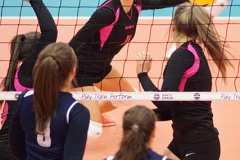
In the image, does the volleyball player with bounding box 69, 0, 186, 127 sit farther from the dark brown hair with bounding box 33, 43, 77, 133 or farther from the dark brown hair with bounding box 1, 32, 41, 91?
the dark brown hair with bounding box 33, 43, 77, 133

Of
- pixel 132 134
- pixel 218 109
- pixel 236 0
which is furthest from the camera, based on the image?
pixel 236 0

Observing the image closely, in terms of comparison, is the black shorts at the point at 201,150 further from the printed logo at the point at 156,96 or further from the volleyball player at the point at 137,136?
the volleyball player at the point at 137,136

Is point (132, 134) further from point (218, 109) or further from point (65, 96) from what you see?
point (218, 109)

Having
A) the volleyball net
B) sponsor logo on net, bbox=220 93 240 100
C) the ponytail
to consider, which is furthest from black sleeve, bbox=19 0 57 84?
the volleyball net

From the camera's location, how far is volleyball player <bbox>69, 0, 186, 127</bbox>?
317 centimetres

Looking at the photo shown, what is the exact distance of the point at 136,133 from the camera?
1.74 m

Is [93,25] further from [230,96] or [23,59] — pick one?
[230,96]

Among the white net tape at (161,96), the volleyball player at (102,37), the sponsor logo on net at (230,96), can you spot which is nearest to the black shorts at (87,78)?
the volleyball player at (102,37)

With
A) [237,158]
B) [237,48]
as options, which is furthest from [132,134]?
[237,48]

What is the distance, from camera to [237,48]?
559 centimetres

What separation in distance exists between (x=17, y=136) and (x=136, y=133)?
60 centimetres

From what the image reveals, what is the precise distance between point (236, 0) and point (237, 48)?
55.5 inches

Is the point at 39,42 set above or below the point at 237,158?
above

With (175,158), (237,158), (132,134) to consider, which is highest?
(132,134)
